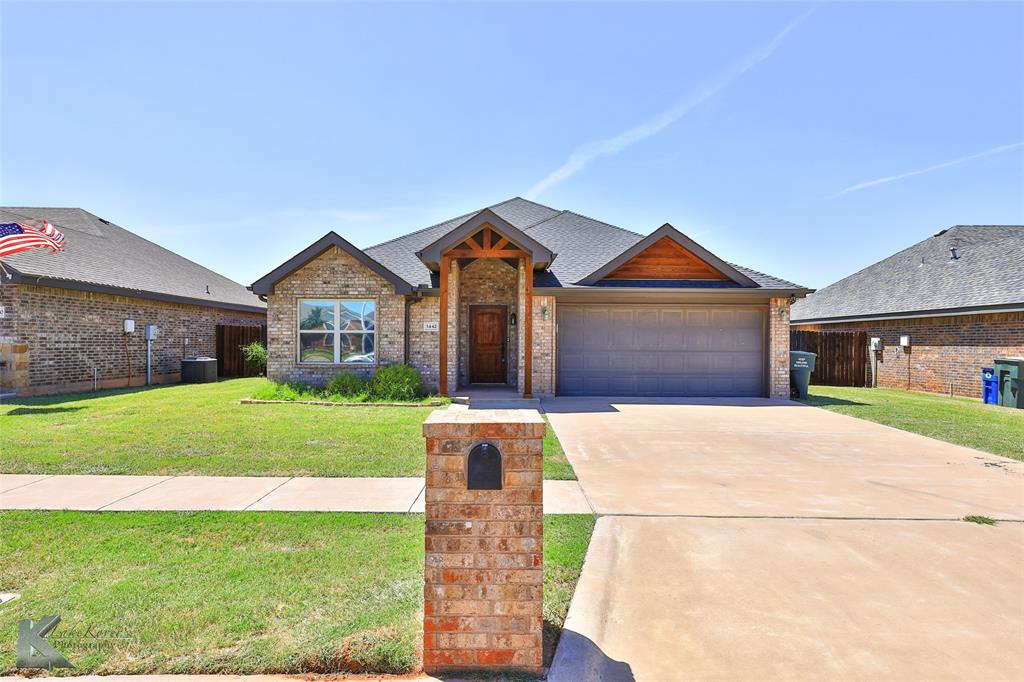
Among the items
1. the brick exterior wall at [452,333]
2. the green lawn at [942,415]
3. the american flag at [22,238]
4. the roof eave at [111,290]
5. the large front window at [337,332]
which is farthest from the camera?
the large front window at [337,332]

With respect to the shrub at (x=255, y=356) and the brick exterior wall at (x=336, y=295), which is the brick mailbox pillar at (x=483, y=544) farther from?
the shrub at (x=255, y=356)

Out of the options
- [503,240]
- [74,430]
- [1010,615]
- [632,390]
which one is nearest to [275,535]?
[1010,615]

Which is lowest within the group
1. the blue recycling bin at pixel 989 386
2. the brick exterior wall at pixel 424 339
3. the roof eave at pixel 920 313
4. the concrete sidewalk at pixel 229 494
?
the concrete sidewalk at pixel 229 494

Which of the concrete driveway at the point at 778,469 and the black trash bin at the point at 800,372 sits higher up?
the black trash bin at the point at 800,372

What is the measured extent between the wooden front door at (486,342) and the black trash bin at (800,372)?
306 inches

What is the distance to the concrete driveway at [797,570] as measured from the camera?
102 inches

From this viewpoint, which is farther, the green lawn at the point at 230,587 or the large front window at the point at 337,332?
the large front window at the point at 337,332

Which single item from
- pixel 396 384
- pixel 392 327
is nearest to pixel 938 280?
pixel 392 327

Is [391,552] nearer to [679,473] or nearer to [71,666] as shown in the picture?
[71,666]

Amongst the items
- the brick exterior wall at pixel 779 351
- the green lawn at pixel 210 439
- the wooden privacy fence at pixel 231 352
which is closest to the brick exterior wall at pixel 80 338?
the wooden privacy fence at pixel 231 352

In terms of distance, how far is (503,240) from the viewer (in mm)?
12102

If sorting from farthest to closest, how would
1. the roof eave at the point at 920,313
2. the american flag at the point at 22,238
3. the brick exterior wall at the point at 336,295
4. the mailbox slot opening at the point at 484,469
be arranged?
1. the roof eave at the point at 920,313
2. the brick exterior wall at the point at 336,295
3. the american flag at the point at 22,238
4. the mailbox slot opening at the point at 484,469

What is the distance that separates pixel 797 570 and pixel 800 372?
11.5 metres

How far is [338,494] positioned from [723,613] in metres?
3.52
